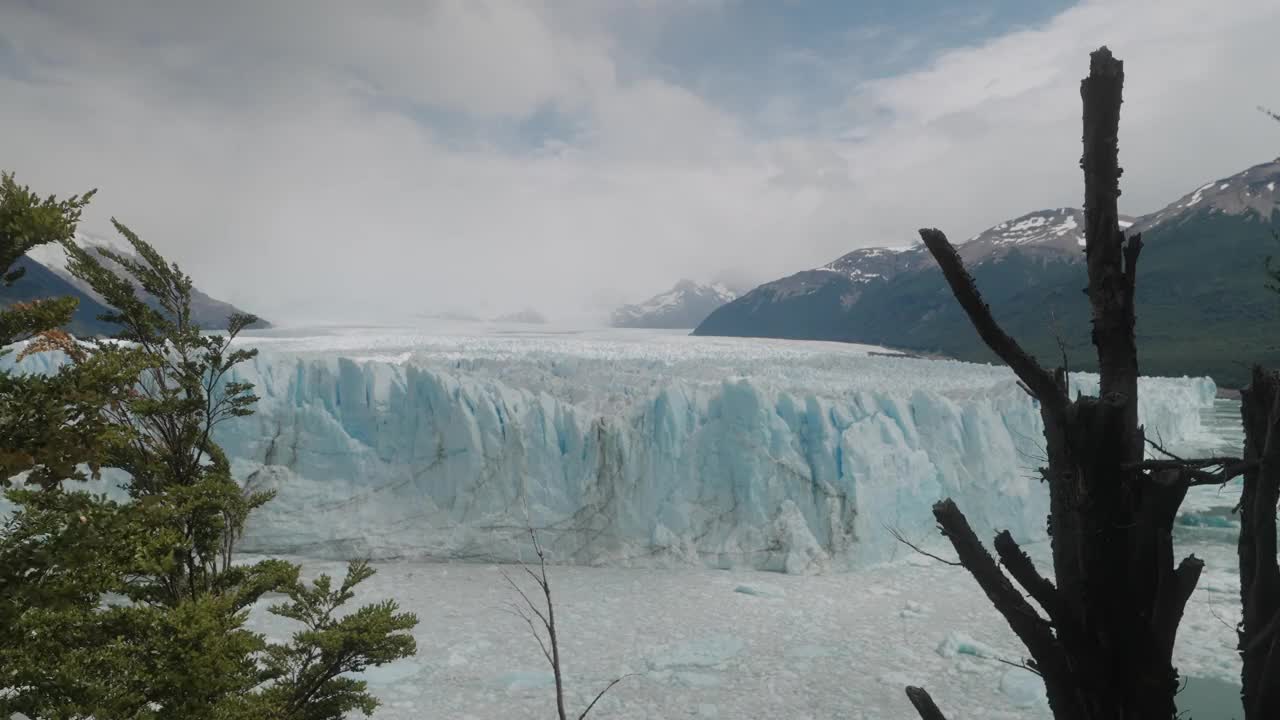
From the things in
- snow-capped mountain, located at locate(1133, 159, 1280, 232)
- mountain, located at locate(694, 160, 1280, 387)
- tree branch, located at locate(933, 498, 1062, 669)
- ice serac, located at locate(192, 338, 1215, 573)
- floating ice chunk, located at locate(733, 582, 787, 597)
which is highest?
snow-capped mountain, located at locate(1133, 159, 1280, 232)

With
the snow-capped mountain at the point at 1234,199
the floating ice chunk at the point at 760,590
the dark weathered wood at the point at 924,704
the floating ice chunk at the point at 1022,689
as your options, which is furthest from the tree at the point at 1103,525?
the snow-capped mountain at the point at 1234,199

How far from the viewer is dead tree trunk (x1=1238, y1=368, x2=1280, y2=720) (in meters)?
2.51

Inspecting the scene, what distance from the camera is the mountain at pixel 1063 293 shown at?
7562 cm

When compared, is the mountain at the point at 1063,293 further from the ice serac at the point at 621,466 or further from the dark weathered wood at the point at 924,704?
the dark weathered wood at the point at 924,704

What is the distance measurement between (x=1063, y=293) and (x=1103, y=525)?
116 metres

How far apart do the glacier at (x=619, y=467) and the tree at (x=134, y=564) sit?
9.23 m

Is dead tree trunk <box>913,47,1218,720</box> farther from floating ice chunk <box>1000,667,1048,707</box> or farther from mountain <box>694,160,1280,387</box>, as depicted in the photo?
mountain <box>694,160,1280,387</box>

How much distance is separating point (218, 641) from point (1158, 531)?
249 inches

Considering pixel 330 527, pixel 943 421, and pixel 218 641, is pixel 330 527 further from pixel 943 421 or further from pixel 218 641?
pixel 943 421

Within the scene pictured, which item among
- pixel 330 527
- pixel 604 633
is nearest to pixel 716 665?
pixel 604 633

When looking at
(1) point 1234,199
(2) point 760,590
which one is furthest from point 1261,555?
(1) point 1234,199

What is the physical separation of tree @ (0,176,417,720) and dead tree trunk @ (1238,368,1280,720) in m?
5.54

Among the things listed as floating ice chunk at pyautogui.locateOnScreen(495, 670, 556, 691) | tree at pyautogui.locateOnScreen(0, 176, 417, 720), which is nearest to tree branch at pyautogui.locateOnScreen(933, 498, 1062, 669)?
tree at pyautogui.locateOnScreen(0, 176, 417, 720)

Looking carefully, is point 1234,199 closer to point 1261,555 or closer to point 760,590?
point 760,590
